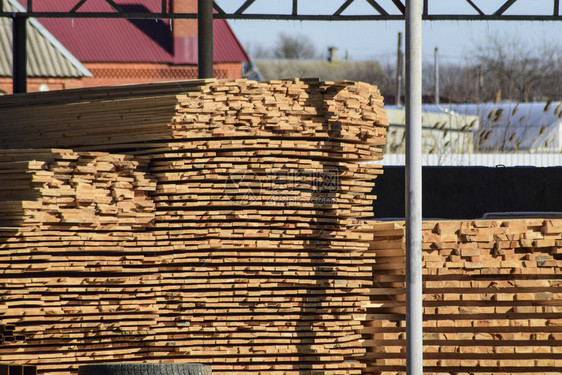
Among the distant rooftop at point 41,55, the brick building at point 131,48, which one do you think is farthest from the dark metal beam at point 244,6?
the brick building at point 131,48

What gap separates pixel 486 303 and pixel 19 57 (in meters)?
9.19

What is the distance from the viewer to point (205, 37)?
13.2m

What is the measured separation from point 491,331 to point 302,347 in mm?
2052

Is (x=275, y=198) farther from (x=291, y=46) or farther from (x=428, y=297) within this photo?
(x=291, y=46)

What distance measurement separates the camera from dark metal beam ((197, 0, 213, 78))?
43.0 feet

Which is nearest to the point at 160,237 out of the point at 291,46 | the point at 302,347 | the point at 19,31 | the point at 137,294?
the point at 137,294

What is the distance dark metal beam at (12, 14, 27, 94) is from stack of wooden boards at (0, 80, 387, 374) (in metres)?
5.54

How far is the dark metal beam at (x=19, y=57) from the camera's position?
14.5m

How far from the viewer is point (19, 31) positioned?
14.6m

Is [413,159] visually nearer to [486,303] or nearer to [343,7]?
[486,303]

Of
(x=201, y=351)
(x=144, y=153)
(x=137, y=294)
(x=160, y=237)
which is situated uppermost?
(x=144, y=153)

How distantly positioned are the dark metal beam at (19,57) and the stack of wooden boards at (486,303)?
316 inches

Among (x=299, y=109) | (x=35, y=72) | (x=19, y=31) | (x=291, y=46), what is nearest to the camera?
(x=299, y=109)

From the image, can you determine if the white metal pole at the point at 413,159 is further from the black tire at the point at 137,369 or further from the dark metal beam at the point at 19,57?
the dark metal beam at the point at 19,57
